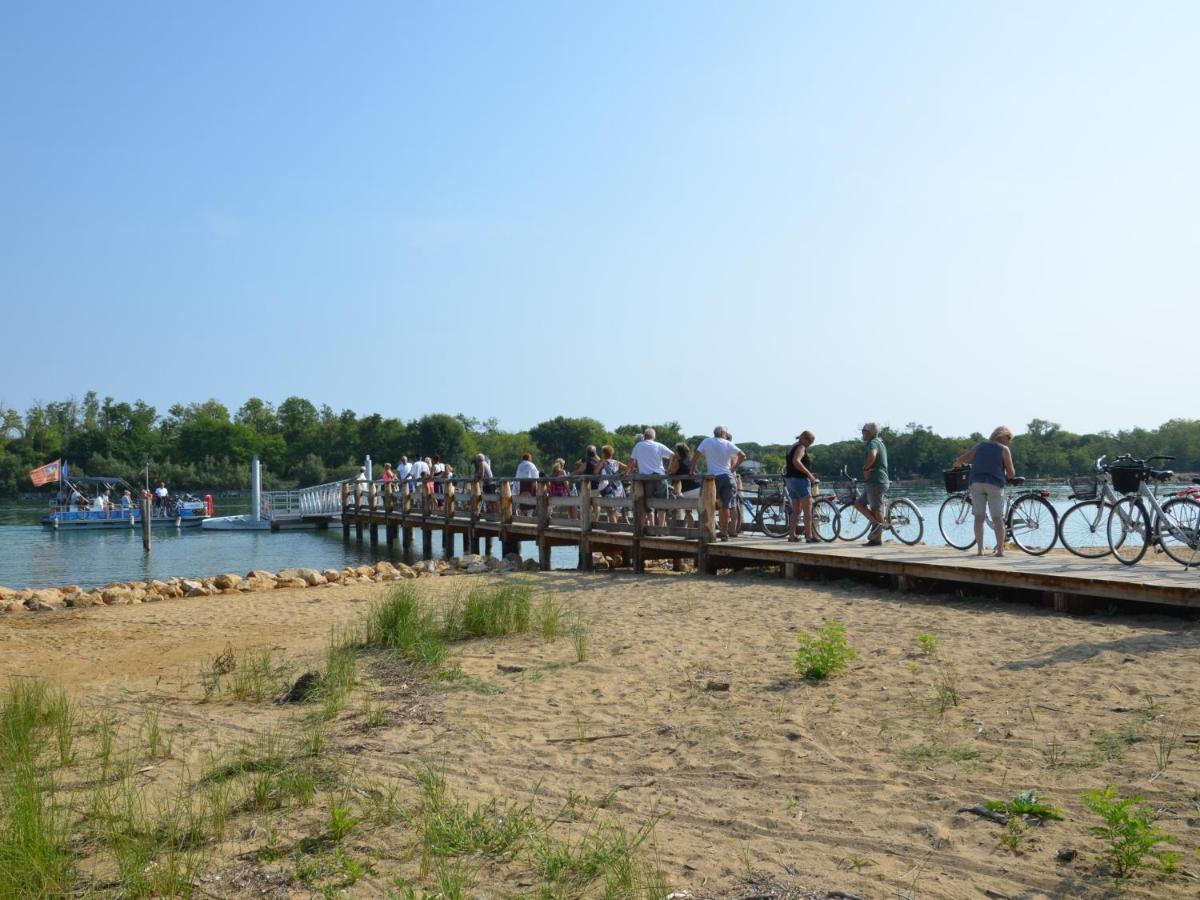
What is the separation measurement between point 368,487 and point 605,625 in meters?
26.0

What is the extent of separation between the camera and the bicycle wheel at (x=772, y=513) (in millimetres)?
15672

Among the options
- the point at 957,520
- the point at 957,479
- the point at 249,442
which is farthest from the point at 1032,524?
the point at 249,442

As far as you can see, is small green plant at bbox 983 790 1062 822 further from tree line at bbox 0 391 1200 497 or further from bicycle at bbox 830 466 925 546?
tree line at bbox 0 391 1200 497

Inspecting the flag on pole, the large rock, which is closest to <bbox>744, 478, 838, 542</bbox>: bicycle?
the large rock

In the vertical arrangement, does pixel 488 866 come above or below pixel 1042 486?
below

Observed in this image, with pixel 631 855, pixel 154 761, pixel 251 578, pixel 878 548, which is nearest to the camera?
pixel 631 855

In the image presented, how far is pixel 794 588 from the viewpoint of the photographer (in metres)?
12.0

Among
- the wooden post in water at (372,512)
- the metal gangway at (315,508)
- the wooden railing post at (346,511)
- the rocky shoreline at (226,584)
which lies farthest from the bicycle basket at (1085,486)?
the metal gangway at (315,508)

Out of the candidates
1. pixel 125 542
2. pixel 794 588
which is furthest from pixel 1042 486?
pixel 125 542

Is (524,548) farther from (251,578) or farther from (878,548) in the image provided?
(878,548)

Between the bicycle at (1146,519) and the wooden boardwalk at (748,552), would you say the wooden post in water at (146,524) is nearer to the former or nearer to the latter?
the wooden boardwalk at (748,552)

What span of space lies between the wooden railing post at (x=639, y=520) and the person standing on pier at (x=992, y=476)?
202 inches

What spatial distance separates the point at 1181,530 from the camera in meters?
9.85

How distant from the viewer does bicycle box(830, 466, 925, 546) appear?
14.0m
